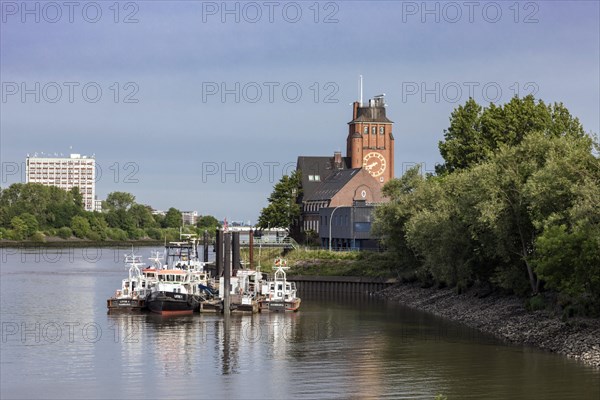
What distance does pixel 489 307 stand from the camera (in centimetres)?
8025

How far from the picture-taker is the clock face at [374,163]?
170125 millimetres

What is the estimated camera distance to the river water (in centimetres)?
5112

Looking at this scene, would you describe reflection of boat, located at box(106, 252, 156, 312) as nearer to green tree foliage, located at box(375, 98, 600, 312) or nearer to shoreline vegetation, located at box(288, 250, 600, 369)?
shoreline vegetation, located at box(288, 250, 600, 369)

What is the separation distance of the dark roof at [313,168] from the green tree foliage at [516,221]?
5639 centimetres

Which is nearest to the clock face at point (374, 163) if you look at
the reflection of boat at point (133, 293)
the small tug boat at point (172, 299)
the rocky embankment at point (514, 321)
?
the rocky embankment at point (514, 321)

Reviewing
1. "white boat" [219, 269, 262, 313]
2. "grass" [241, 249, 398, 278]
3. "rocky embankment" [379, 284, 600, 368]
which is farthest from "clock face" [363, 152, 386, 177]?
"white boat" [219, 269, 262, 313]

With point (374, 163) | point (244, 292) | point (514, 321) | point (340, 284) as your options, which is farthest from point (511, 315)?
point (374, 163)

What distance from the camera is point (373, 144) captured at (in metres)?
171

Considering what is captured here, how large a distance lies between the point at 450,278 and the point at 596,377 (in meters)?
36.3

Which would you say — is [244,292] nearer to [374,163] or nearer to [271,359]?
[271,359]

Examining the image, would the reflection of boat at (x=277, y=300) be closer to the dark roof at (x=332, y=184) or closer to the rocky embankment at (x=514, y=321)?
the rocky embankment at (x=514, y=321)

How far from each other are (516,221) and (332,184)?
89610 millimetres

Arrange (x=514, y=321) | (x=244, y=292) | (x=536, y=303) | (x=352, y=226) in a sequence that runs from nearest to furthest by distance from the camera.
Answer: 1. (x=536, y=303)
2. (x=514, y=321)
3. (x=244, y=292)
4. (x=352, y=226)

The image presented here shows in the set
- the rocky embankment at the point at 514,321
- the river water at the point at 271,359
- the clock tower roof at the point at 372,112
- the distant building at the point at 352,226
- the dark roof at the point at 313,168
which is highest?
the clock tower roof at the point at 372,112
